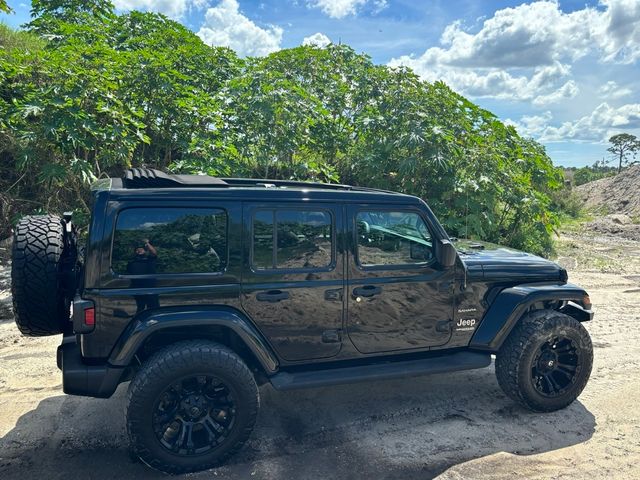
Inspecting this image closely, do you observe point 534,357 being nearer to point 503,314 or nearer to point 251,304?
point 503,314

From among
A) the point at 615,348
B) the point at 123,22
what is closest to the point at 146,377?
the point at 615,348

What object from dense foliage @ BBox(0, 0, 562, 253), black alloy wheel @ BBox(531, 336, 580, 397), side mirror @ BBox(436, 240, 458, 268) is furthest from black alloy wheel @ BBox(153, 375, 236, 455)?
dense foliage @ BBox(0, 0, 562, 253)

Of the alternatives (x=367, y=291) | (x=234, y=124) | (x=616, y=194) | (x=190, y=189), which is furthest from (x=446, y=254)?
(x=616, y=194)

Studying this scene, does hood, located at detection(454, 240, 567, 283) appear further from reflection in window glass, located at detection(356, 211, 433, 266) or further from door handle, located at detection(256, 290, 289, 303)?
door handle, located at detection(256, 290, 289, 303)

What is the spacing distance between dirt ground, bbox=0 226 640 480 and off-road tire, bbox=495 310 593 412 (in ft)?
0.48

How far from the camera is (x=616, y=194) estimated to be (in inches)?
1116

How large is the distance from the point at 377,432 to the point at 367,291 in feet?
3.69

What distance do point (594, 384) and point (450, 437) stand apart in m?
1.95

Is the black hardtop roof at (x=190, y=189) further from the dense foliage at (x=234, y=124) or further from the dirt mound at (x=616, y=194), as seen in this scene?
the dirt mound at (x=616, y=194)

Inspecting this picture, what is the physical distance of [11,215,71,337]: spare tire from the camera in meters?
3.12

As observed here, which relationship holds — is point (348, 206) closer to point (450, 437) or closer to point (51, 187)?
point (450, 437)

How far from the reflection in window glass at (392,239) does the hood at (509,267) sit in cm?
49

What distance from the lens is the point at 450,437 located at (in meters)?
3.63

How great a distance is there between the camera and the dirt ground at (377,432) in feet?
10.5
